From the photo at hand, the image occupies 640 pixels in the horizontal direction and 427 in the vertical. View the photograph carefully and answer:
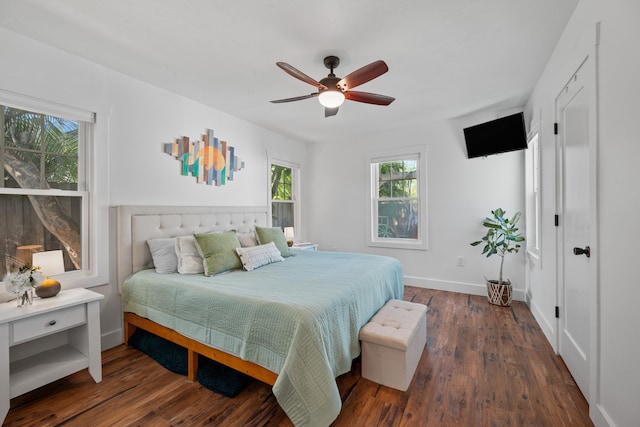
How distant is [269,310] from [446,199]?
137 inches

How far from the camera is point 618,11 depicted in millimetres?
1365

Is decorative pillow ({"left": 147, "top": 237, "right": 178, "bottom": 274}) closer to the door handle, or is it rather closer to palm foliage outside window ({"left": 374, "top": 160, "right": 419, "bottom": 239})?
the door handle

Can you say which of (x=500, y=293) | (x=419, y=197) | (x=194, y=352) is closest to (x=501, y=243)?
(x=500, y=293)

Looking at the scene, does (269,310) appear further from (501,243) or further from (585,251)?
(501,243)

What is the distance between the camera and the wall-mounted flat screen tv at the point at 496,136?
333 cm

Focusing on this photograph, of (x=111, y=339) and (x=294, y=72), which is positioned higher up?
(x=294, y=72)

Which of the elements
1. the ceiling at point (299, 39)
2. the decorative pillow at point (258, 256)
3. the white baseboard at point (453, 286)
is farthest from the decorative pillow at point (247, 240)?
the white baseboard at point (453, 286)

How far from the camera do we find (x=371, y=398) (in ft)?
6.04

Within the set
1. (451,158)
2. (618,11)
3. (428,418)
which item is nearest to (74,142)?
(428,418)

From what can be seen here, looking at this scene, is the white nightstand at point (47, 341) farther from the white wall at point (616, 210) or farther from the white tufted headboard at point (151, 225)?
the white wall at point (616, 210)

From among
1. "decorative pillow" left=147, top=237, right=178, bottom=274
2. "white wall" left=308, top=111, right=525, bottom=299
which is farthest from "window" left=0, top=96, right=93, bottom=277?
"white wall" left=308, top=111, right=525, bottom=299

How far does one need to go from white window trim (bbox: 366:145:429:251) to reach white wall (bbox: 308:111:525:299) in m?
0.07

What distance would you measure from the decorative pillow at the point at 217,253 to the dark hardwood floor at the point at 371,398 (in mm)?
879

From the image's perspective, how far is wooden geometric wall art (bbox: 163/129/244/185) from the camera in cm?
321
